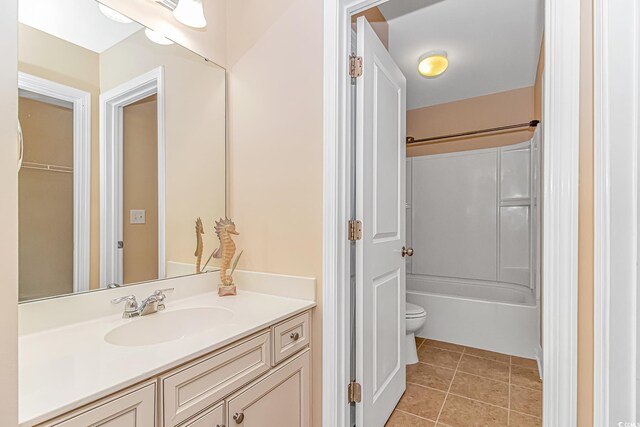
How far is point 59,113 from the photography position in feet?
3.66

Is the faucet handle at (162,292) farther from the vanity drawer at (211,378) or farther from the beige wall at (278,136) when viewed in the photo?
the vanity drawer at (211,378)

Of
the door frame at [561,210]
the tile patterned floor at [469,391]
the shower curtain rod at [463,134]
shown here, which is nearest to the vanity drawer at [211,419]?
the door frame at [561,210]

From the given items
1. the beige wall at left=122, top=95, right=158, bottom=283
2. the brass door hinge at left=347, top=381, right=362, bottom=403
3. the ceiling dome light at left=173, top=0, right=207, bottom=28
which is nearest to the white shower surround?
the brass door hinge at left=347, top=381, right=362, bottom=403

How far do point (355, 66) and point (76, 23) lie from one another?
113 centimetres

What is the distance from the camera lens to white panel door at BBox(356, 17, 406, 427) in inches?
56.8

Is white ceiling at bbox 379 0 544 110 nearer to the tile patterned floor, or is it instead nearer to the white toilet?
the white toilet

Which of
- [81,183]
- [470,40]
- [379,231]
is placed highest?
[470,40]

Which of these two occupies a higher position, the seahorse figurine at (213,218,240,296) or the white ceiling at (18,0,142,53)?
the white ceiling at (18,0,142,53)

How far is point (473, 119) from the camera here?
129 inches

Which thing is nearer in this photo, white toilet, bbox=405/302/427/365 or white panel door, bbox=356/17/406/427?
white panel door, bbox=356/17/406/427

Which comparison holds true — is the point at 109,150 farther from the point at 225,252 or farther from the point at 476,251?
the point at 476,251

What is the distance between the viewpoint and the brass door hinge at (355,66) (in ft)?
4.74

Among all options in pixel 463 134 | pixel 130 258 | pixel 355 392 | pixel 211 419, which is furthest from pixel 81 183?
pixel 463 134

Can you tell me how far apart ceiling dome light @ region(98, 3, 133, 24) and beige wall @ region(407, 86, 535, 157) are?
3.01m
